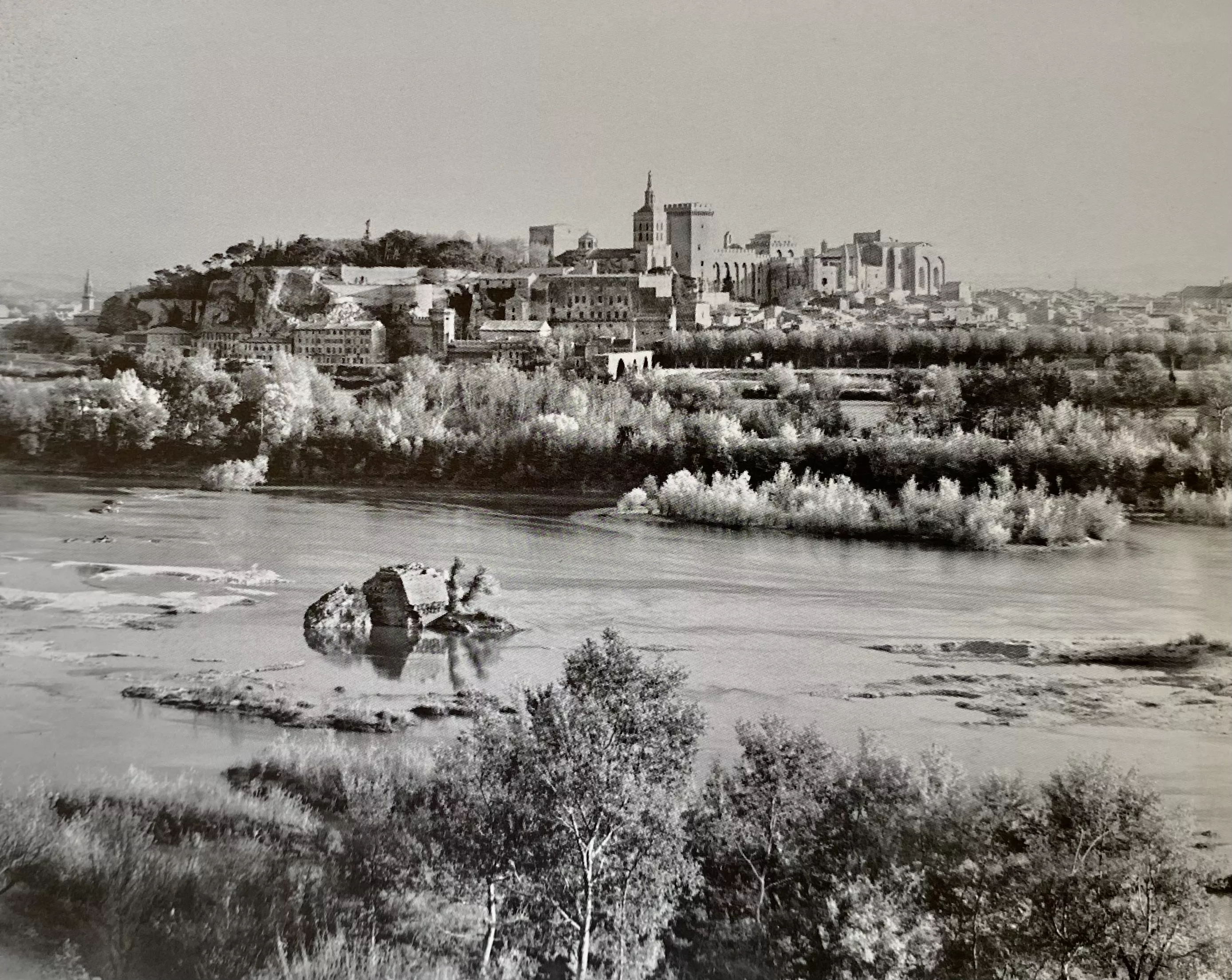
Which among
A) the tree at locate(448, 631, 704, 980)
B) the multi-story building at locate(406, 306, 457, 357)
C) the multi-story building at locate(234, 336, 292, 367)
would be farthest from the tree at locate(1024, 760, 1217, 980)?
the multi-story building at locate(234, 336, 292, 367)

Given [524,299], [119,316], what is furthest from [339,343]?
[119,316]

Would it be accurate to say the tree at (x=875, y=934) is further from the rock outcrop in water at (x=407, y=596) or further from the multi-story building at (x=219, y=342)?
the multi-story building at (x=219, y=342)

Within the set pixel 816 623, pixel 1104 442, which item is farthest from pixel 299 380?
pixel 1104 442

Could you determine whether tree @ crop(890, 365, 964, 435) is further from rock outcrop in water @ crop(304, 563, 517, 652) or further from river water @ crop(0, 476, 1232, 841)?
rock outcrop in water @ crop(304, 563, 517, 652)

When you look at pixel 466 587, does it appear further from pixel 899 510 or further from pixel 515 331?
pixel 899 510

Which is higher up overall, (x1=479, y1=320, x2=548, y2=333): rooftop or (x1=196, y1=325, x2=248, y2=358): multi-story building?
(x1=479, y1=320, x2=548, y2=333): rooftop

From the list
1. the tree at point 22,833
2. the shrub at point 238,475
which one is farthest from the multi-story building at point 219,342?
the tree at point 22,833

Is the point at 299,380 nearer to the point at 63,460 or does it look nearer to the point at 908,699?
the point at 63,460
